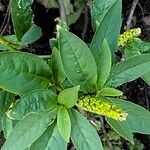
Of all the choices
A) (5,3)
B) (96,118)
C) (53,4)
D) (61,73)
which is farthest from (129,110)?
(5,3)

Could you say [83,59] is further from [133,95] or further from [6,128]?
[133,95]

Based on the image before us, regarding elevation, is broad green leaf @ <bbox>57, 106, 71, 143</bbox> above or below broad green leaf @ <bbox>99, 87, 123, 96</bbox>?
below

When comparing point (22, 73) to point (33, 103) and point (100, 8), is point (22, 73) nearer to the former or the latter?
point (33, 103)

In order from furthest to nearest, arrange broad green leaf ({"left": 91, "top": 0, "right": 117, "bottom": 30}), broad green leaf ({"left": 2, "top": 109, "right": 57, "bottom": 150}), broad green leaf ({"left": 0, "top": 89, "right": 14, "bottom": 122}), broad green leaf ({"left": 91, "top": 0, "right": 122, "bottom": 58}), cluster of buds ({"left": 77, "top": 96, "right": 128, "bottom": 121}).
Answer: broad green leaf ({"left": 91, "top": 0, "right": 117, "bottom": 30})
broad green leaf ({"left": 0, "top": 89, "right": 14, "bottom": 122})
broad green leaf ({"left": 91, "top": 0, "right": 122, "bottom": 58})
broad green leaf ({"left": 2, "top": 109, "right": 57, "bottom": 150})
cluster of buds ({"left": 77, "top": 96, "right": 128, "bottom": 121})

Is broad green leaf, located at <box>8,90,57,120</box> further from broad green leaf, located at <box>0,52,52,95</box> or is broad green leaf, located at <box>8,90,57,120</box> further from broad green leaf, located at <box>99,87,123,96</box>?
broad green leaf, located at <box>99,87,123,96</box>

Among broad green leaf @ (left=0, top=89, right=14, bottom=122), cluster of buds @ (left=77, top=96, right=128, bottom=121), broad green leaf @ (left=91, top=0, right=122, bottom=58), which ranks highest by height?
broad green leaf @ (left=91, top=0, right=122, bottom=58)

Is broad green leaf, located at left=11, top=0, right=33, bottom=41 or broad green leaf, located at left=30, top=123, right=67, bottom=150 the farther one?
broad green leaf, located at left=11, top=0, right=33, bottom=41

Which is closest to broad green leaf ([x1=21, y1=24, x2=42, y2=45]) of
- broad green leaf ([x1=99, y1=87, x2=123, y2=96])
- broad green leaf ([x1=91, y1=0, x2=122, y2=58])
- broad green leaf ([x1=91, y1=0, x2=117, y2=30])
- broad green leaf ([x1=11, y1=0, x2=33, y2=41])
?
broad green leaf ([x1=11, y1=0, x2=33, y2=41])

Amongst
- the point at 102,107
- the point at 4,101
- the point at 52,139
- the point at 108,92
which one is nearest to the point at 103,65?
the point at 108,92
